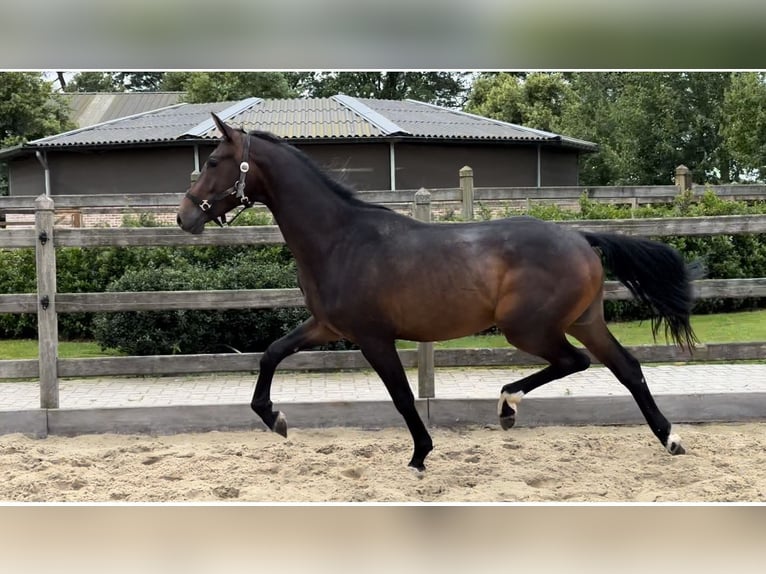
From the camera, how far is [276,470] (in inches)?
177

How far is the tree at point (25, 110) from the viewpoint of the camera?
2080 cm

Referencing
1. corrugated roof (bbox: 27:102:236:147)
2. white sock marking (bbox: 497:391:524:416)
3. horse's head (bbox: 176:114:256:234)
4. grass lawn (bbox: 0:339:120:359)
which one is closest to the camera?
horse's head (bbox: 176:114:256:234)

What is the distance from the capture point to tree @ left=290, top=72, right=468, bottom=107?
27.9m

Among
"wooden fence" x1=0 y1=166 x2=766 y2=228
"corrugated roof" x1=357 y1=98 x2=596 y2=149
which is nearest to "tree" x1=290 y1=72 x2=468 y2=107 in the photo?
"corrugated roof" x1=357 y1=98 x2=596 y2=149

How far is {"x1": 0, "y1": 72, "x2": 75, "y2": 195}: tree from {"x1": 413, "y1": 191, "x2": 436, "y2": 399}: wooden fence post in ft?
58.2

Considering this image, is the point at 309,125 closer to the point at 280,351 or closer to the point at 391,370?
the point at 280,351

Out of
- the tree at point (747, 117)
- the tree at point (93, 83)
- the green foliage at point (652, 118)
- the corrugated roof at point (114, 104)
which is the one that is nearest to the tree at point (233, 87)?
the green foliage at point (652, 118)

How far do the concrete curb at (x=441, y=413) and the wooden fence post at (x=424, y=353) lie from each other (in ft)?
0.46

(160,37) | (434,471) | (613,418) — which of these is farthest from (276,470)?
(160,37)

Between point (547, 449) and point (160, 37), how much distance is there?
355 cm

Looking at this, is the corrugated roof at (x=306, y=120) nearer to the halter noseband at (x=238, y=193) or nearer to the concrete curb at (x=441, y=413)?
the concrete curb at (x=441, y=413)

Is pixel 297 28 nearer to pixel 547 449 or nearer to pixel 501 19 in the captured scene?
pixel 501 19

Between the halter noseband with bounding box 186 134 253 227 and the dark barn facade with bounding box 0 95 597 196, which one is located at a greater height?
the dark barn facade with bounding box 0 95 597 196

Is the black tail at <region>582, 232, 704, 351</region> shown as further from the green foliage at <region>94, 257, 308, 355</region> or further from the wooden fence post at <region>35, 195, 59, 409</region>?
the green foliage at <region>94, 257, 308, 355</region>
